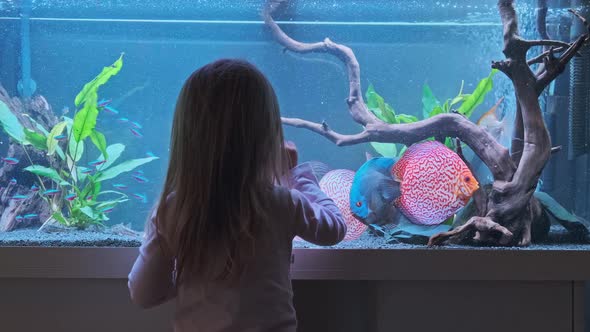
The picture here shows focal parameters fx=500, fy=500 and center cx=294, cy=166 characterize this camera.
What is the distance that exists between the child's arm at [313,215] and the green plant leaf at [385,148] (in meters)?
0.61

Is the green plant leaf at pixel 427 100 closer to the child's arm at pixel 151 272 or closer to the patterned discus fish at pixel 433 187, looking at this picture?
the patterned discus fish at pixel 433 187

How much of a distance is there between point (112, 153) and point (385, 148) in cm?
105

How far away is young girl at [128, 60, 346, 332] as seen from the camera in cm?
115

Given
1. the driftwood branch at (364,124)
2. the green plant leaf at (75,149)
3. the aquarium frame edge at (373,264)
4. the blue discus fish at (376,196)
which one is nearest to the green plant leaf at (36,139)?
the green plant leaf at (75,149)

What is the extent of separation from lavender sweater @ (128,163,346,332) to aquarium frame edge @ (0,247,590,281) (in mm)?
396

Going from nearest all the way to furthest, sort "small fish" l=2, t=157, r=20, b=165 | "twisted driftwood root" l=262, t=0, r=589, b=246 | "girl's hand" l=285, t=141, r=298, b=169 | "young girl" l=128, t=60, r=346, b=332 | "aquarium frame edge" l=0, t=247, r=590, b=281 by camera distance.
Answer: "young girl" l=128, t=60, r=346, b=332 < "girl's hand" l=285, t=141, r=298, b=169 < "aquarium frame edge" l=0, t=247, r=590, b=281 < "twisted driftwood root" l=262, t=0, r=589, b=246 < "small fish" l=2, t=157, r=20, b=165

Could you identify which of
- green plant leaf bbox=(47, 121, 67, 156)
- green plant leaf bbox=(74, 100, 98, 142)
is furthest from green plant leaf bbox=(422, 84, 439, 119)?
green plant leaf bbox=(47, 121, 67, 156)

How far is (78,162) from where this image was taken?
1952 mm

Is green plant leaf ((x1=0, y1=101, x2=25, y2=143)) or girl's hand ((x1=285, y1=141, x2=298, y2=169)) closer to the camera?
girl's hand ((x1=285, y1=141, x2=298, y2=169))

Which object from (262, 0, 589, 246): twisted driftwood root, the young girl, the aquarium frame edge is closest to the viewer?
the young girl

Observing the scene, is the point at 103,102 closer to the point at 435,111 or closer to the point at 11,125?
the point at 11,125

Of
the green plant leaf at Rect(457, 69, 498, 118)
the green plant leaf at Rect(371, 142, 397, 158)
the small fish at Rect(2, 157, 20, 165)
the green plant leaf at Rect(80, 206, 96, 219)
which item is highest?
the green plant leaf at Rect(457, 69, 498, 118)

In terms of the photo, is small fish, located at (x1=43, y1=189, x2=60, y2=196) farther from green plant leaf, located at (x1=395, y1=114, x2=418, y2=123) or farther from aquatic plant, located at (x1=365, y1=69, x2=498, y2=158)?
green plant leaf, located at (x1=395, y1=114, x2=418, y2=123)

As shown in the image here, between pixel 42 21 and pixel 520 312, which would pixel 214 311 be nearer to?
pixel 520 312
